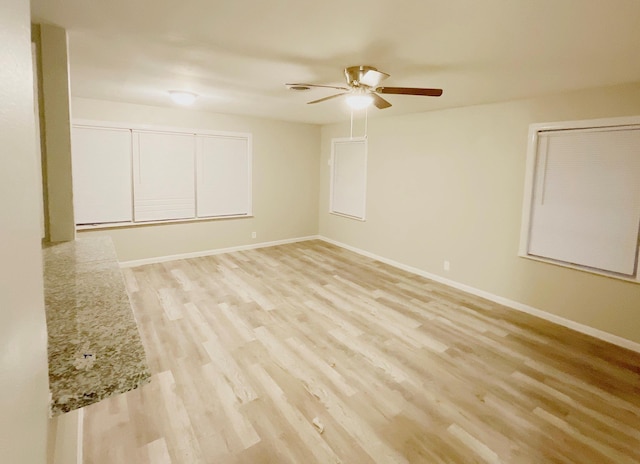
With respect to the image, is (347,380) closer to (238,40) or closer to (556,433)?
(556,433)

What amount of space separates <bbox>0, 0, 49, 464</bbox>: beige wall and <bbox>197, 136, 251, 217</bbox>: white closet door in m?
5.26

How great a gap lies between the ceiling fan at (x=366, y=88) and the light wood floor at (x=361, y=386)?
216cm

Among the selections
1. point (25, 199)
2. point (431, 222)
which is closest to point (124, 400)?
point (25, 199)

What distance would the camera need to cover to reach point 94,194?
474cm

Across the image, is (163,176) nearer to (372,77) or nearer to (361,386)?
(372,77)

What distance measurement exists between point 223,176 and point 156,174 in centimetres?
107

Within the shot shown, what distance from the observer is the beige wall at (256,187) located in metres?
4.97

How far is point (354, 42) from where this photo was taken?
227 cm

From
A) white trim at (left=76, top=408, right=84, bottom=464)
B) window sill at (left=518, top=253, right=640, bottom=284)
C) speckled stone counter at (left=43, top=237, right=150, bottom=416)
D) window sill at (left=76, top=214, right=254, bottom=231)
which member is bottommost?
white trim at (left=76, top=408, right=84, bottom=464)

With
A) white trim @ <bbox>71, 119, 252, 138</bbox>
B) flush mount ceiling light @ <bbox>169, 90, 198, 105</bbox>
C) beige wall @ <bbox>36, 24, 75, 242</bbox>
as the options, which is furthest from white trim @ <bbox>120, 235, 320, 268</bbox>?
beige wall @ <bbox>36, 24, 75, 242</bbox>

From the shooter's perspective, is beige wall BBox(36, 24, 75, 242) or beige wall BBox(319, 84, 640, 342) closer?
beige wall BBox(36, 24, 75, 242)

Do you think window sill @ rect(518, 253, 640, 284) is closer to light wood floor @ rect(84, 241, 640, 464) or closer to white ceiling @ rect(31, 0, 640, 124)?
light wood floor @ rect(84, 241, 640, 464)

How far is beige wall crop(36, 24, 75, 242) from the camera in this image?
85.4 inches

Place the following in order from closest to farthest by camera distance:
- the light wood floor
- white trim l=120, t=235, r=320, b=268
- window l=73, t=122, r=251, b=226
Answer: the light wood floor < window l=73, t=122, r=251, b=226 < white trim l=120, t=235, r=320, b=268
